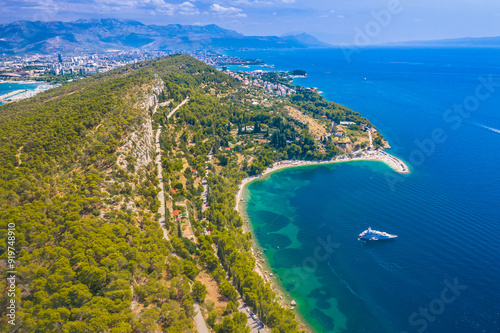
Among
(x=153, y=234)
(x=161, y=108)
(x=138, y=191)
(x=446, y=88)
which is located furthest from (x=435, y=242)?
(x=446, y=88)

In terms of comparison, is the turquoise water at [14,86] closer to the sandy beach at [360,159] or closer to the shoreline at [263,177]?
the sandy beach at [360,159]

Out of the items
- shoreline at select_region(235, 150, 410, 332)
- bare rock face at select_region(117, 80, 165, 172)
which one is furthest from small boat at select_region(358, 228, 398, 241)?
bare rock face at select_region(117, 80, 165, 172)

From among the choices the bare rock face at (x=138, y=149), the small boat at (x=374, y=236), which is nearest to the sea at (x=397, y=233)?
the small boat at (x=374, y=236)

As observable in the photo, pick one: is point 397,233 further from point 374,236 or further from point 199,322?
point 199,322

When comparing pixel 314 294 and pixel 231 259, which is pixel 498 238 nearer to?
pixel 314 294

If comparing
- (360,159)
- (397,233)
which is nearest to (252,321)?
(397,233)

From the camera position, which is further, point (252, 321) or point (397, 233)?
point (397, 233)
